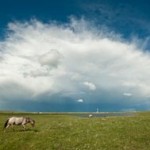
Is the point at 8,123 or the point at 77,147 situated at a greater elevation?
the point at 8,123

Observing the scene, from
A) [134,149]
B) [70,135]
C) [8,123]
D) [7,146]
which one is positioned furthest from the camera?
[8,123]

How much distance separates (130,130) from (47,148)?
1216cm

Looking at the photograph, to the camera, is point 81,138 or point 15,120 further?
point 15,120

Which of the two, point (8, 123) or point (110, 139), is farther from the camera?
point (8, 123)

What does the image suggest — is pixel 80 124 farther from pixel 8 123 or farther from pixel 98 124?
pixel 8 123

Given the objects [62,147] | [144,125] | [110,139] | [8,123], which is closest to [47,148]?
[62,147]

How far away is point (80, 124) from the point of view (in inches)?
1988

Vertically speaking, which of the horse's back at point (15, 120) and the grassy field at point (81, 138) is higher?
the horse's back at point (15, 120)

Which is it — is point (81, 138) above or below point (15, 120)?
below

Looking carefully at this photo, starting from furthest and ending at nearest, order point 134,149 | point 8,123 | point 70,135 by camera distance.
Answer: point 8,123, point 70,135, point 134,149

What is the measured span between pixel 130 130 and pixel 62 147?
Answer: 10680 mm

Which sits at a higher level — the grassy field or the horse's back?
the horse's back

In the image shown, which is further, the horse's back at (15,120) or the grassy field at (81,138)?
the horse's back at (15,120)

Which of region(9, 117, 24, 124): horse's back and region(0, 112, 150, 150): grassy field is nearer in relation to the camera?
region(0, 112, 150, 150): grassy field
